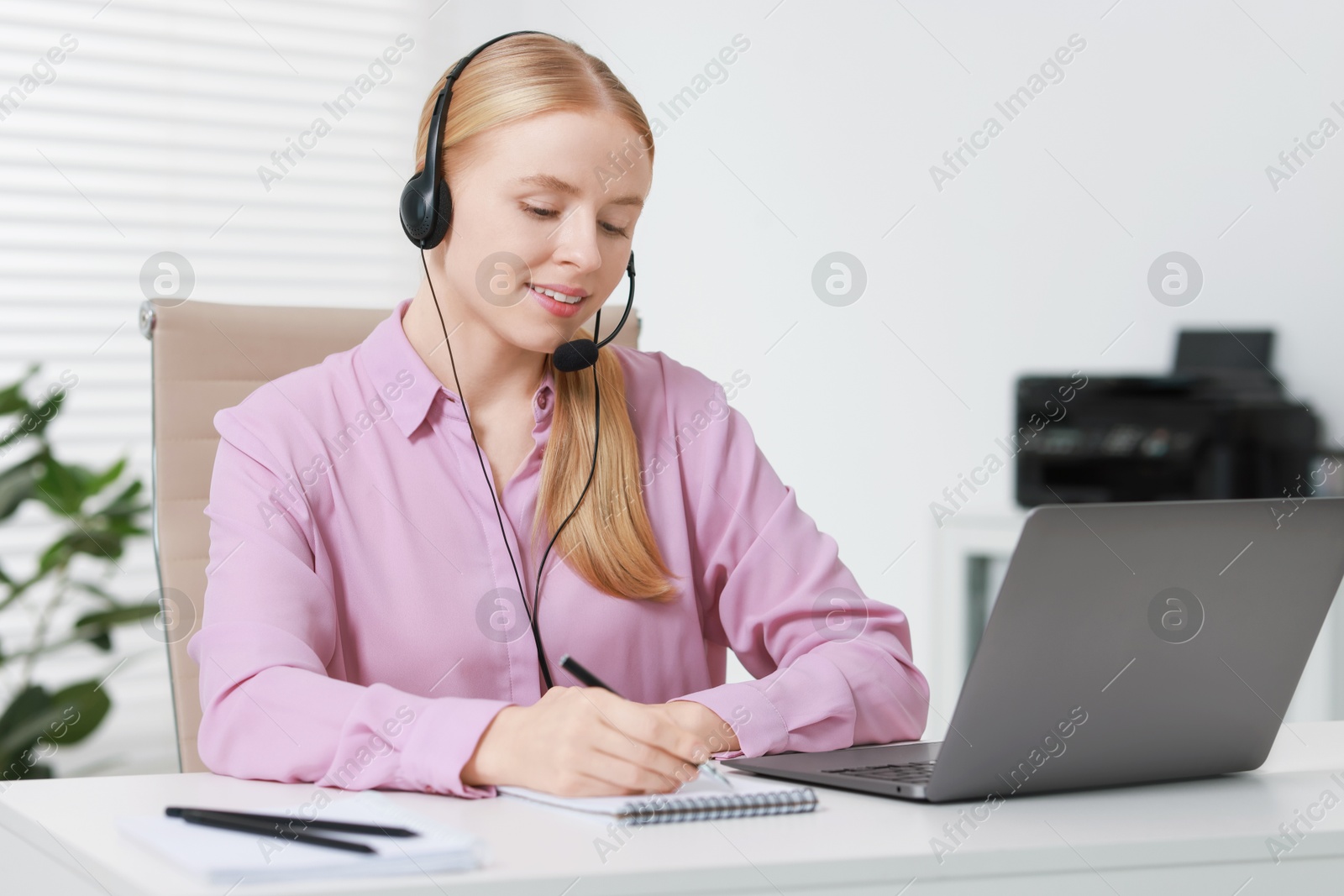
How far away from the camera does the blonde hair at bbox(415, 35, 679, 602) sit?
1.16 m

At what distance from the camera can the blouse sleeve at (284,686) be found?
0.82 metres

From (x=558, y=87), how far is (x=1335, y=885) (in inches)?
34.0

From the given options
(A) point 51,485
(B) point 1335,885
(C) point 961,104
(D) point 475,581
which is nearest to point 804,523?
(D) point 475,581

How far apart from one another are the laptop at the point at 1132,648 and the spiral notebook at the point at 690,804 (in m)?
0.07

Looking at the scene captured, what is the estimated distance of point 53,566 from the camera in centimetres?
232

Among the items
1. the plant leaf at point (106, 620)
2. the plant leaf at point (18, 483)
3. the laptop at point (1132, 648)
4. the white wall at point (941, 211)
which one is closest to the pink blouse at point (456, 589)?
the laptop at point (1132, 648)

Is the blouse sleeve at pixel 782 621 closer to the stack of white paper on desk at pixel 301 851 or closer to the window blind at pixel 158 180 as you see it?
the stack of white paper on desk at pixel 301 851

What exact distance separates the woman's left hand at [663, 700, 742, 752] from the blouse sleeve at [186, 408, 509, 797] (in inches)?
5.8

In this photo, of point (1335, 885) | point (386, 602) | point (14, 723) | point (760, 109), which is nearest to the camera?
point (1335, 885)

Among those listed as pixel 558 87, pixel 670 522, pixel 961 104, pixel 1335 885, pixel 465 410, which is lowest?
pixel 1335 885

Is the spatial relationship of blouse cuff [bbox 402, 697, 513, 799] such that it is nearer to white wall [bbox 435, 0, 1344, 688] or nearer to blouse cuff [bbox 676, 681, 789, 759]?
blouse cuff [bbox 676, 681, 789, 759]

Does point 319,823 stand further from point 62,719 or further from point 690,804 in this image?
point 62,719

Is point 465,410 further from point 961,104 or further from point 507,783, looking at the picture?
point 961,104

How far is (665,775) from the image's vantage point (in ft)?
2.53
